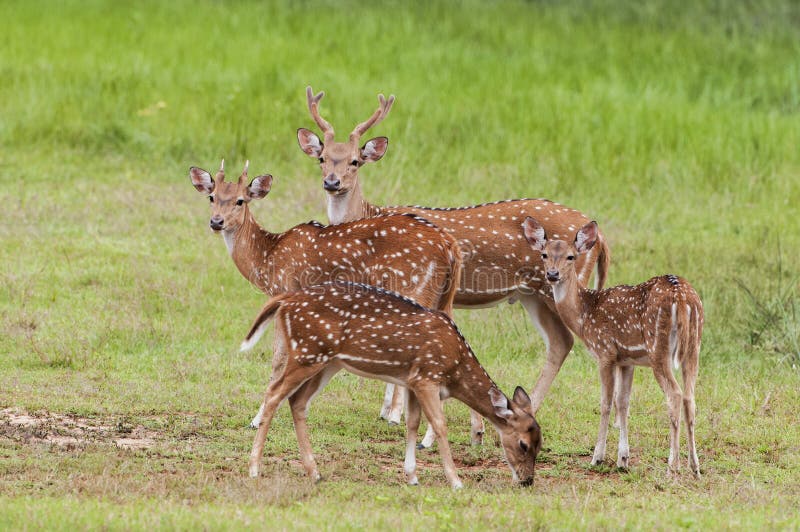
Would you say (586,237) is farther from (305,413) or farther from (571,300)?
(305,413)

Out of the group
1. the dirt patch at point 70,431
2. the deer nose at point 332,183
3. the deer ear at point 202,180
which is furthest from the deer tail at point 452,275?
the dirt patch at point 70,431

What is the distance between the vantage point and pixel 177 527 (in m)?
7.28

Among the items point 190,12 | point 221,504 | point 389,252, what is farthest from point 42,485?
point 190,12

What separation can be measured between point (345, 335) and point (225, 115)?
33.0ft

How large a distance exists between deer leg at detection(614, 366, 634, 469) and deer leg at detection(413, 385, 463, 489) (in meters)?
1.20

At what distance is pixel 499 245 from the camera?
10758 mm

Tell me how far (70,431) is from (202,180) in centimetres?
228

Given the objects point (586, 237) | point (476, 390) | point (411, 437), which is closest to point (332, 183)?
point (586, 237)

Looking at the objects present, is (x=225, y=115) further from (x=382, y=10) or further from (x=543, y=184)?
(x=382, y=10)

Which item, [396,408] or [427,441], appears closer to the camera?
[427,441]

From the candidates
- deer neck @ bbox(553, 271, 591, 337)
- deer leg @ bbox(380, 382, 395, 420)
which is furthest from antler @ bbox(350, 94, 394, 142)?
deer neck @ bbox(553, 271, 591, 337)

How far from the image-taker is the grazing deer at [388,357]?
8945 millimetres

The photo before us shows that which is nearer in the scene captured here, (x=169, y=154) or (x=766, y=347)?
(x=766, y=347)

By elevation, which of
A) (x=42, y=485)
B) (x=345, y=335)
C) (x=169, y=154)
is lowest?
(x=42, y=485)
